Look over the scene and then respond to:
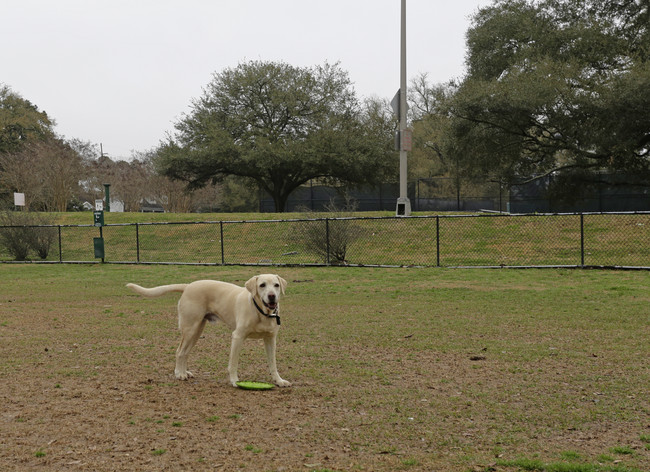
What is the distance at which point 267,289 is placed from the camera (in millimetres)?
5602

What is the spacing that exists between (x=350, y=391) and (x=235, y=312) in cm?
122

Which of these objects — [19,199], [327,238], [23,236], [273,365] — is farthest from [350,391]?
[19,199]

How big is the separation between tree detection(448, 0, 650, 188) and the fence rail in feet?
13.1

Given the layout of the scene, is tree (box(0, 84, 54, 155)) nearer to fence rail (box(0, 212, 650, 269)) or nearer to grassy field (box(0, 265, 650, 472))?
fence rail (box(0, 212, 650, 269))

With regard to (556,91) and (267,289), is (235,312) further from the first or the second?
(556,91)

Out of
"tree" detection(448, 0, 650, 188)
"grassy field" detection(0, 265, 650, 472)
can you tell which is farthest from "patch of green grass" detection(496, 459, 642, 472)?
"tree" detection(448, 0, 650, 188)

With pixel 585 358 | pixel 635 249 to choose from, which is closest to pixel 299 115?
Result: pixel 635 249

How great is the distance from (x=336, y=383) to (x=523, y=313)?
513 cm

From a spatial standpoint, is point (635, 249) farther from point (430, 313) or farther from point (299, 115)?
point (299, 115)

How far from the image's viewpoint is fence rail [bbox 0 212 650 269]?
19281 mm

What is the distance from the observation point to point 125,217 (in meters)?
34.3

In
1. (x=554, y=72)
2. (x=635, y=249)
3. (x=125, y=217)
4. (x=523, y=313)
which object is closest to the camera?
(x=523, y=313)

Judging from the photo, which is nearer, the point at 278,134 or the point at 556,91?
the point at 556,91

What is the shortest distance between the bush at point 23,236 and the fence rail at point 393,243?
0.39ft
